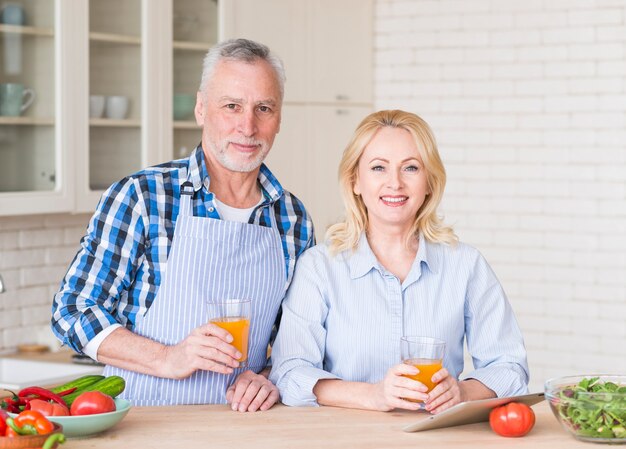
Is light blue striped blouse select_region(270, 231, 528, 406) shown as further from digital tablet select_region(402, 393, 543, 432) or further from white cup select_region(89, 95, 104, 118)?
white cup select_region(89, 95, 104, 118)

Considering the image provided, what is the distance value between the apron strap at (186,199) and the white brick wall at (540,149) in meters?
2.86

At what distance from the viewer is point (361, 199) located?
10.2ft

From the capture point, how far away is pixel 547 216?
5.47 metres

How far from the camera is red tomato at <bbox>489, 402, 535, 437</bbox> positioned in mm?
2445

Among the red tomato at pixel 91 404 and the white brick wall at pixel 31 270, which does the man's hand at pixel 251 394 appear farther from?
the white brick wall at pixel 31 270

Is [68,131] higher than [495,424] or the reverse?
higher

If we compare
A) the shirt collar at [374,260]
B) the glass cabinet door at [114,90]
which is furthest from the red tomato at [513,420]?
the glass cabinet door at [114,90]

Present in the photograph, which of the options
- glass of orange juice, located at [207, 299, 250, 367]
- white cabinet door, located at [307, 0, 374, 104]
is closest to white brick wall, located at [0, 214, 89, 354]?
white cabinet door, located at [307, 0, 374, 104]

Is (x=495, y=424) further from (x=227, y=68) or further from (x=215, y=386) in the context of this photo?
(x=227, y=68)

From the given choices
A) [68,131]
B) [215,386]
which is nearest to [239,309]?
[215,386]

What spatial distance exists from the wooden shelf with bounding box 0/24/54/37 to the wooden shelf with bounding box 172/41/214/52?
28.4 inches

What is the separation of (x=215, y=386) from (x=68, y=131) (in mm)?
1629

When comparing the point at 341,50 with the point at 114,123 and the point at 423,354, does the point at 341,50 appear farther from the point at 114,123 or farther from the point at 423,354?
the point at 423,354

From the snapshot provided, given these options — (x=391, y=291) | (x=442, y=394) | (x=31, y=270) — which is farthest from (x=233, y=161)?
(x=31, y=270)
